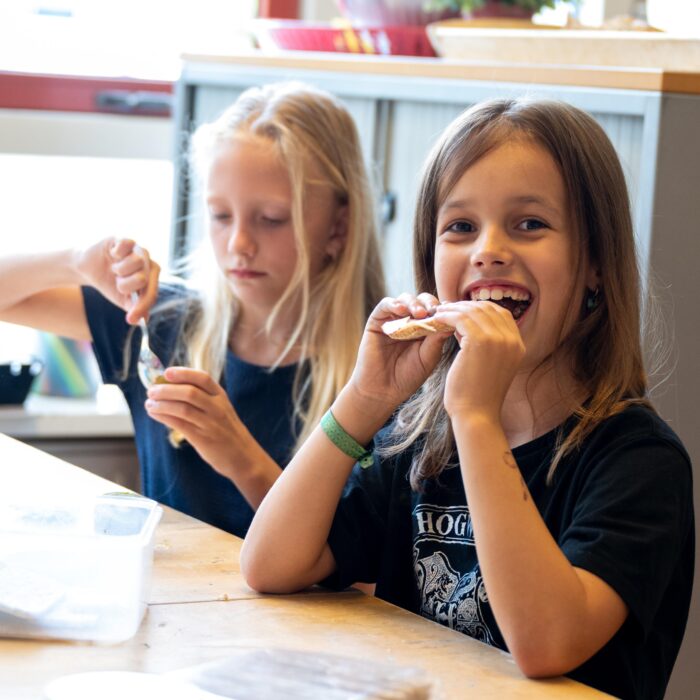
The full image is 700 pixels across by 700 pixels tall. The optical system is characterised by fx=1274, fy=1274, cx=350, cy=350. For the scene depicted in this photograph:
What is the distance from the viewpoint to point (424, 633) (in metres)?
1.04

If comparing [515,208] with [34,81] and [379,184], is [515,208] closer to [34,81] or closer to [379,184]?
[379,184]

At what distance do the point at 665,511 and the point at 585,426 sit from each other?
0.12 m

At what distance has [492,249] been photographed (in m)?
1.18

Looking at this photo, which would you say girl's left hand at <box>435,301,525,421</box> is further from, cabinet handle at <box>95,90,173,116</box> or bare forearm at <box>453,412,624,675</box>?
cabinet handle at <box>95,90,173,116</box>

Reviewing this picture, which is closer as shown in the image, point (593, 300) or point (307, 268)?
point (593, 300)

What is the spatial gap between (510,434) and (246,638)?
14.5 inches

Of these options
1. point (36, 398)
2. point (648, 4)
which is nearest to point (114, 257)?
point (36, 398)

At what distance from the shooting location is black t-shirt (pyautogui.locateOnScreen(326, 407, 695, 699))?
1038 mm

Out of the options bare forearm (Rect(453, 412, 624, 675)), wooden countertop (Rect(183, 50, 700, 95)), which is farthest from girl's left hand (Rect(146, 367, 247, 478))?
wooden countertop (Rect(183, 50, 700, 95))

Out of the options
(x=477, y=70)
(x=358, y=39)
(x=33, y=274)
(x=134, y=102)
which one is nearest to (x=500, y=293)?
(x=33, y=274)

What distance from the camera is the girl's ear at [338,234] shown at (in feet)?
5.96

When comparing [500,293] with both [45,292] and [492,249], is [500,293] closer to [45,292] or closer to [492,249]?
[492,249]

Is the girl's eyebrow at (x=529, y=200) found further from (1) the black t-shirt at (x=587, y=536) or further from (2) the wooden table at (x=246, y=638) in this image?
(2) the wooden table at (x=246, y=638)

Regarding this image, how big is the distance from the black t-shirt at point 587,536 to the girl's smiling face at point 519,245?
4.9 inches
